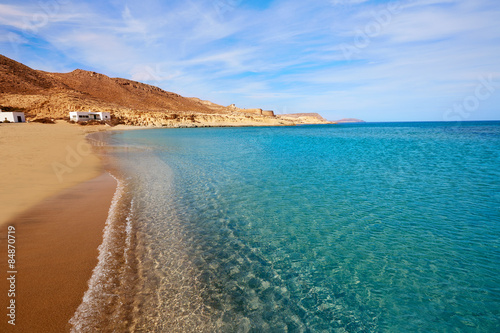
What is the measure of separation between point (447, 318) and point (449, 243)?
3180 millimetres

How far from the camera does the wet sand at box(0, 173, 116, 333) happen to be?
3854 millimetres

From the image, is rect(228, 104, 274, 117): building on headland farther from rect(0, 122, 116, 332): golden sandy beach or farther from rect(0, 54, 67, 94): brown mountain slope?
rect(0, 122, 116, 332): golden sandy beach

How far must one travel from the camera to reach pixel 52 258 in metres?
5.37

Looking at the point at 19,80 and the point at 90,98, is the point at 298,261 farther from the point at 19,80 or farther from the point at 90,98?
the point at 19,80

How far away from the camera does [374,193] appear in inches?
433

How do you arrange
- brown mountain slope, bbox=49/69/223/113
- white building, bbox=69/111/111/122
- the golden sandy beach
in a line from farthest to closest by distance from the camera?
brown mountain slope, bbox=49/69/223/113 < white building, bbox=69/111/111/122 < the golden sandy beach

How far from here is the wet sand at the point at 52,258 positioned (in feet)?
12.6

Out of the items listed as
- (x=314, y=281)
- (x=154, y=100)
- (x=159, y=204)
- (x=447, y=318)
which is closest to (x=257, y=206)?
(x=159, y=204)

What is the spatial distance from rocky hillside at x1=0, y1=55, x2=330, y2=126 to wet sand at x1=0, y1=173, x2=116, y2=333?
256 feet

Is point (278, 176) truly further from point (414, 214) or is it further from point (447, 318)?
point (447, 318)

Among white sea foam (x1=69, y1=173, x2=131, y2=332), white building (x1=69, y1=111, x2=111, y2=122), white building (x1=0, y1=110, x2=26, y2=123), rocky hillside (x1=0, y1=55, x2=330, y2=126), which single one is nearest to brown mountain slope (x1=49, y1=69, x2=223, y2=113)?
rocky hillside (x1=0, y1=55, x2=330, y2=126)

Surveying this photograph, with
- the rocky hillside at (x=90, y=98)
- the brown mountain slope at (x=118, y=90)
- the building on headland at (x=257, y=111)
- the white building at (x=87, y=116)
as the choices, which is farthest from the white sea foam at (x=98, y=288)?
the building on headland at (x=257, y=111)

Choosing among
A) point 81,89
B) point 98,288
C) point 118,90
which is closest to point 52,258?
point 98,288

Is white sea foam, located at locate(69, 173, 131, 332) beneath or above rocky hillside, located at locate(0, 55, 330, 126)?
beneath
